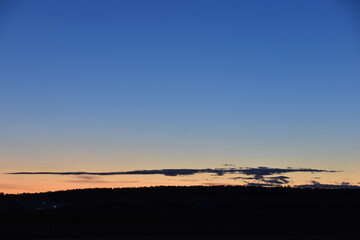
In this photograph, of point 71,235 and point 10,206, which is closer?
point 71,235

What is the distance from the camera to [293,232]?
6056 centimetres

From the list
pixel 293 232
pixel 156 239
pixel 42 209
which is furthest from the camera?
pixel 42 209

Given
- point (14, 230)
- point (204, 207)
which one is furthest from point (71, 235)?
point (204, 207)

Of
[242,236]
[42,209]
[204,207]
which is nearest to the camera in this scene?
[242,236]

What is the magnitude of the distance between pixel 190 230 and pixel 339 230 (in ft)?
60.6

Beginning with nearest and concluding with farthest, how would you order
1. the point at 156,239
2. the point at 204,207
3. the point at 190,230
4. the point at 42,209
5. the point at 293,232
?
the point at 156,239 → the point at 293,232 → the point at 190,230 → the point at 42,209 → the point at 204,207

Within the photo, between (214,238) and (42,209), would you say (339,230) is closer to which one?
(214,238)

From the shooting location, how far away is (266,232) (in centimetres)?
6103

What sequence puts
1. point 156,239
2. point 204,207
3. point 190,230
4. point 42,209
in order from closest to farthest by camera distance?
point 156,239
point 190,230
point 42,209
point 204,207

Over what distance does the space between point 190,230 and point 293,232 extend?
12.3 meters

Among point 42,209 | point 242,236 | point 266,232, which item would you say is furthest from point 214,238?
point 42,209

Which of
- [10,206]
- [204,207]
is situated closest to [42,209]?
[10,206]

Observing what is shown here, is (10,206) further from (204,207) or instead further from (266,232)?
(266,232)

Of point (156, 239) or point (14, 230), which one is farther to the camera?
point (14, 230)
